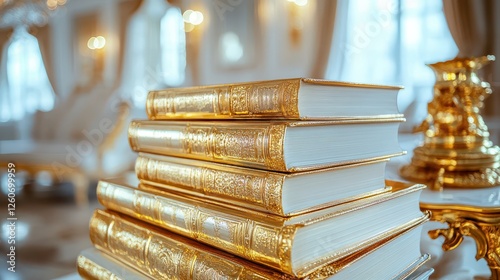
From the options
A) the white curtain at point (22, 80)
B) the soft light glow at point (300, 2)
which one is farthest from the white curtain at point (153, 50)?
the soft light glow at point (300, 2)

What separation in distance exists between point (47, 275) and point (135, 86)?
135 inches

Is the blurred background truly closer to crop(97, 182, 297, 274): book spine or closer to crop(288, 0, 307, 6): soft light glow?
crop(288, 0, 307, 6): soft light glow

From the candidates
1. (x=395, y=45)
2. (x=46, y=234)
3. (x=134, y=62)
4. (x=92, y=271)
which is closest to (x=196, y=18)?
(x=134, y=62)

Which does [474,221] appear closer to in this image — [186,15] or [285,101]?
[285,101]

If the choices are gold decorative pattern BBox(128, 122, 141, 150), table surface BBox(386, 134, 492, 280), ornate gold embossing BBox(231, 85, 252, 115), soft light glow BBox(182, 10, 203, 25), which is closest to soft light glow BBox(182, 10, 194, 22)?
soft light glow BBox(182, 10, 203, 25)

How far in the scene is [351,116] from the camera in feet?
1.16

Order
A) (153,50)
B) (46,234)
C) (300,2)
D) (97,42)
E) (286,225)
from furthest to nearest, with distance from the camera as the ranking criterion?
1. (97,42)
2. (153,50)
3. (300,2)
4. (46,234)
5. (286,225)

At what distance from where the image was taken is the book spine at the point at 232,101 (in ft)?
1.00

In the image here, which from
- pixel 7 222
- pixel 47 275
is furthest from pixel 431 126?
pixel 7 222

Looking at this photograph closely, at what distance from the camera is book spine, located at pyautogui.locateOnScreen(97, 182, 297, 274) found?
28cm

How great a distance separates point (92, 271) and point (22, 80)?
5614mm

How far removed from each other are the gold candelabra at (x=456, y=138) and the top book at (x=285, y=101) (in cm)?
32

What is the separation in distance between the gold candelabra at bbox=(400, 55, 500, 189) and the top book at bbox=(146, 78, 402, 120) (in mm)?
316

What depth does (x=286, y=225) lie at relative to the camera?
0.93 ft
